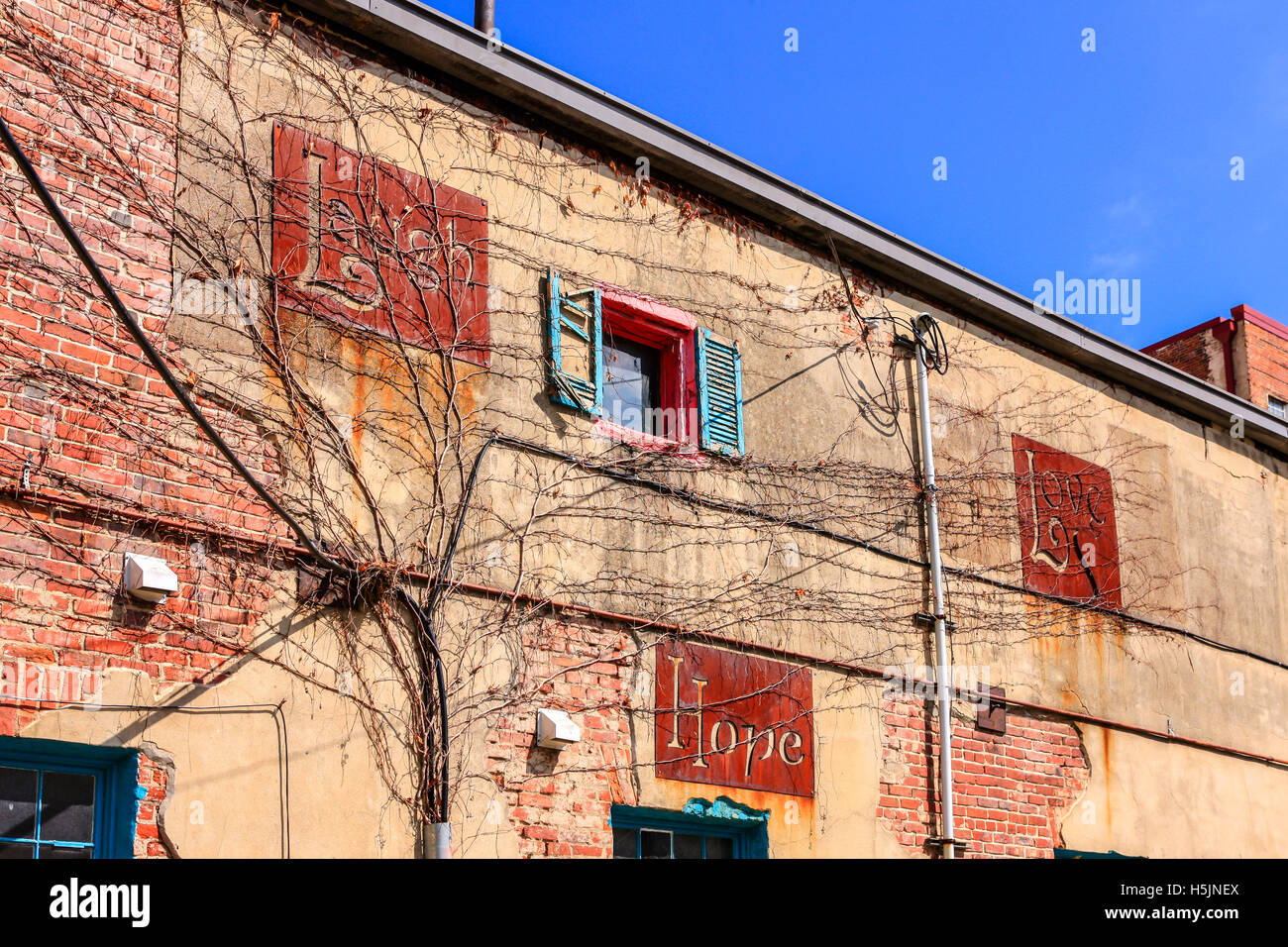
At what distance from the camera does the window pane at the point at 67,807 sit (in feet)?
21.2

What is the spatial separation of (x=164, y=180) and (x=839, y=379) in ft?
16.7

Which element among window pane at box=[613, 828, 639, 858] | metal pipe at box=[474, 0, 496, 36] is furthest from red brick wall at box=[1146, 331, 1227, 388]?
window pane at box=[613, 828, 639, 858]

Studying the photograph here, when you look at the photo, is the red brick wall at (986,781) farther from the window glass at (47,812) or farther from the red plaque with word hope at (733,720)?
the window glass at (47,812)

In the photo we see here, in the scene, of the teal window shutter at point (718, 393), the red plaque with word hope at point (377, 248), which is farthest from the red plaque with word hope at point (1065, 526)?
the red plaque with word hope at point (377, 248)

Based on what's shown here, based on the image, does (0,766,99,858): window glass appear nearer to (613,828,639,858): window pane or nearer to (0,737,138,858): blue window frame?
(0,737,138,858): blue window frame

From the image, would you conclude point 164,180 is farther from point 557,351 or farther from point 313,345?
point 557,351

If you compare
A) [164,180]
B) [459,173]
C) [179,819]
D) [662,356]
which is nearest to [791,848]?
[662,356]

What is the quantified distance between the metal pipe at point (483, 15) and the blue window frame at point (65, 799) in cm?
541

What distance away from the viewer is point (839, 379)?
10.6 m

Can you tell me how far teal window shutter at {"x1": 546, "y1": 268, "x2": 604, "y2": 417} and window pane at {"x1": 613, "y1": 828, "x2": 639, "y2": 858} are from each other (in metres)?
2.52

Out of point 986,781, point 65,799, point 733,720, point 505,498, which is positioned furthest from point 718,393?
point 65,799

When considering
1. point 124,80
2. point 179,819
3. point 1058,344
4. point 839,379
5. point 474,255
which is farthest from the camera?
point 1058,344

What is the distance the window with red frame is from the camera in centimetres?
892
